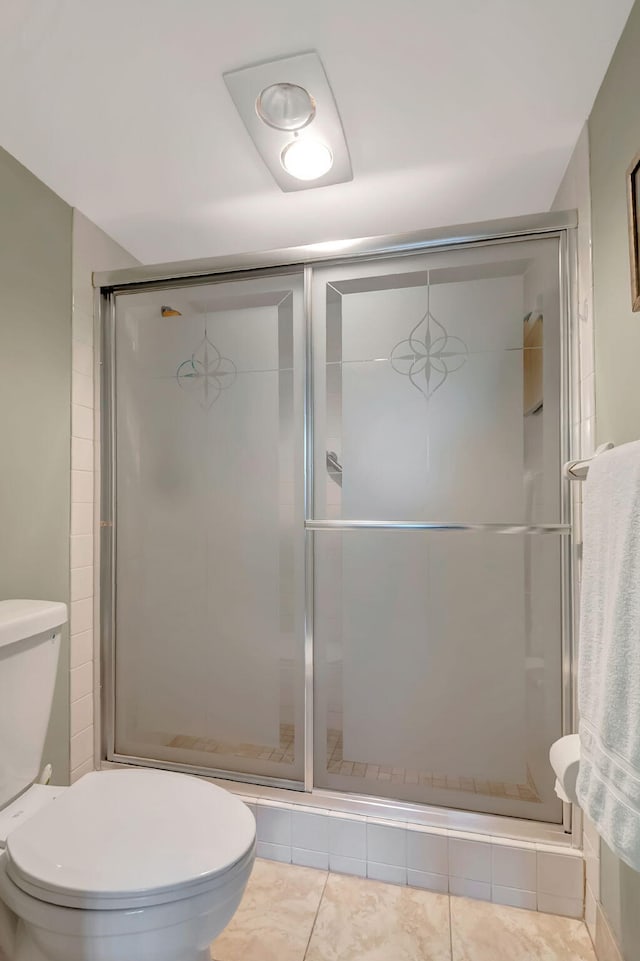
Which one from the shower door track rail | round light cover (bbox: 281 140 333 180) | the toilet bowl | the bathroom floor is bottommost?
the bathroom floor

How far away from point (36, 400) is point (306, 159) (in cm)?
Result: 110

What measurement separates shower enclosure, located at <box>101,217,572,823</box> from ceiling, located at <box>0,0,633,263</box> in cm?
22

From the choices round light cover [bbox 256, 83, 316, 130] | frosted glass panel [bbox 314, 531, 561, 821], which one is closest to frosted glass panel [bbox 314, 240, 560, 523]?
frosted glass panel [bbox 314, 531, 561, 821]

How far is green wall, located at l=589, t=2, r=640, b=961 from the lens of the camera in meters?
1.05

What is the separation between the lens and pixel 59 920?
91cm

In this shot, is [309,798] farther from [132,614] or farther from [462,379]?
[462,379]

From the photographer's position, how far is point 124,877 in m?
0.92

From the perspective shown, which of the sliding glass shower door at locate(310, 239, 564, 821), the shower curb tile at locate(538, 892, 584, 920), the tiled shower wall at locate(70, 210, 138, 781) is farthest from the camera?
the tiled shower wall at locate(70, 210, 138, 781)

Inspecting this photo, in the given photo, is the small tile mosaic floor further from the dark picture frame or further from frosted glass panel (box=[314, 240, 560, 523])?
the dark picture frame

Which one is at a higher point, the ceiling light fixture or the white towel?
the ceiling light fixture

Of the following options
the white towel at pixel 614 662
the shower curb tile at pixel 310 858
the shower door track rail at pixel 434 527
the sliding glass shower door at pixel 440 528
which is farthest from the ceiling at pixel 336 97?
the shower curb tile at pixel 310 858

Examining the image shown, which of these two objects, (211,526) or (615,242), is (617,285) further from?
(211,526)

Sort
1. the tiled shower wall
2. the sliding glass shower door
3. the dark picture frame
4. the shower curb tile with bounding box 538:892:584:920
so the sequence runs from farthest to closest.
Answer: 1. the tiled shower wall
2. the sliding glass shower door
3. the shower curb tile with bounding box 538:892:584:920
4. the dark picture frame

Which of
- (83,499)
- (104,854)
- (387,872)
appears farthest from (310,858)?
(83,499)
